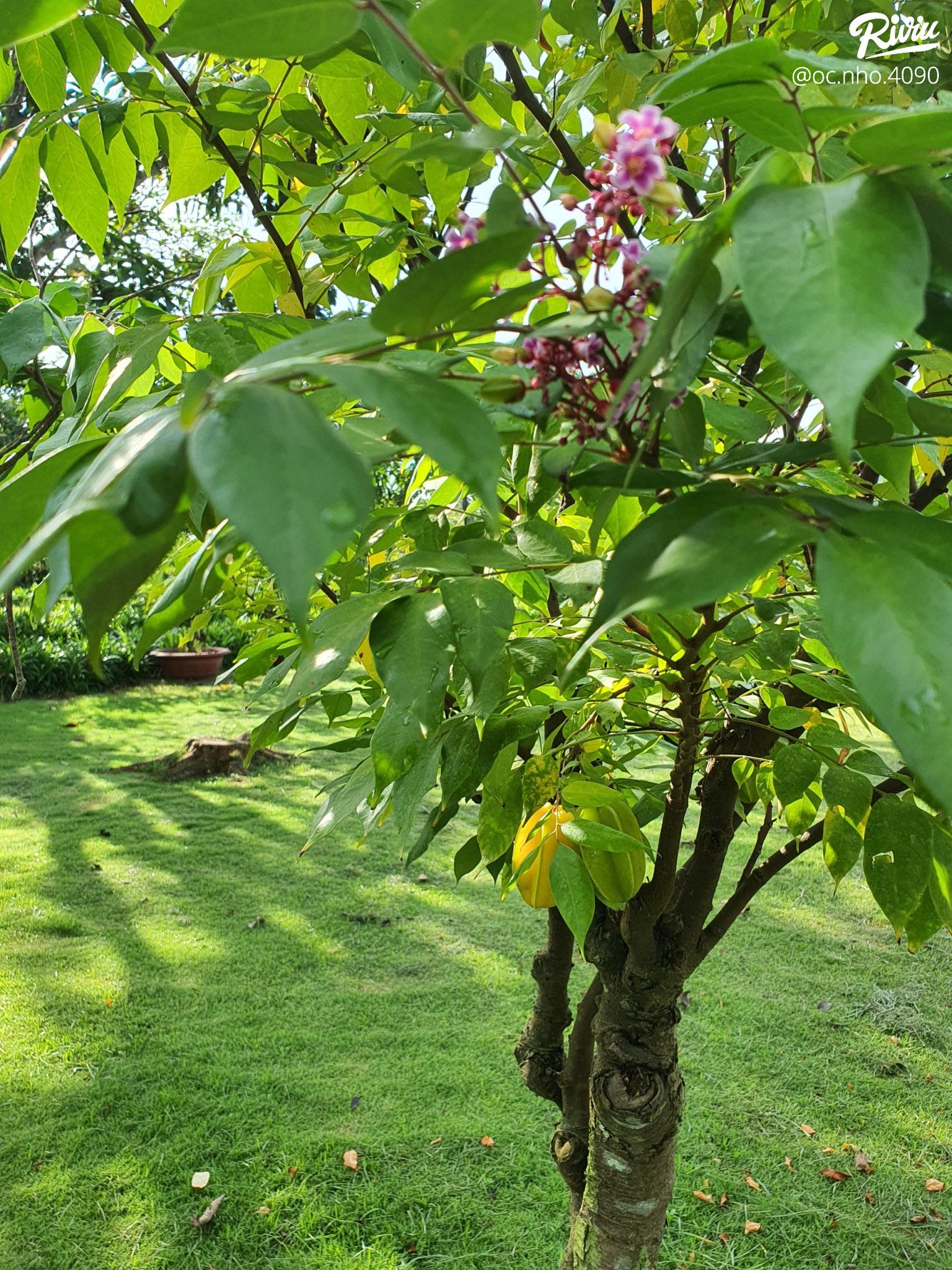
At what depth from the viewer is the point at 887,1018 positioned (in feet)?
9.86

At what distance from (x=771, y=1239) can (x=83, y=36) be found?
2442mm

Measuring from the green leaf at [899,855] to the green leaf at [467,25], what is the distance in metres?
0.64

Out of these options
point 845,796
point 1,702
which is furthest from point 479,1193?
point 1,702

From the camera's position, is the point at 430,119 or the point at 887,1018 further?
the point at 887,1018

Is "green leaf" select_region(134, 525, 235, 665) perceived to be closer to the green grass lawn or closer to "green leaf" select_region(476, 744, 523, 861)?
"green leaf" select_region(476, 744, 523, 861)

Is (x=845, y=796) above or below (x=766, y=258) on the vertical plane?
below

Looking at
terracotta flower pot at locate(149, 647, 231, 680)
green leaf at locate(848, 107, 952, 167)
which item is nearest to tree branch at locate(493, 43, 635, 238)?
green leaf at locate(848, 107, 952, 167)

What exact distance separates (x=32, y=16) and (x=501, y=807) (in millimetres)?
651

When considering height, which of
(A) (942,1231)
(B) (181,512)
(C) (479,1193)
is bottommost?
(C) (479,1193)

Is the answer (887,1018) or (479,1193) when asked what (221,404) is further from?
(887,1018)

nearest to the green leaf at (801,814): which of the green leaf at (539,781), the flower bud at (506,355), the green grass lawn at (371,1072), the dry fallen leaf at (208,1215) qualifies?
the green leaf at (539,781)

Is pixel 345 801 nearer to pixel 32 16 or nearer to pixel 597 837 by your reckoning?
pixel 597 837

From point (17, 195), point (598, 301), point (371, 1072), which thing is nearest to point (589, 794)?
point (598, 301)

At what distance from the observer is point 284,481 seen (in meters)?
0.29
